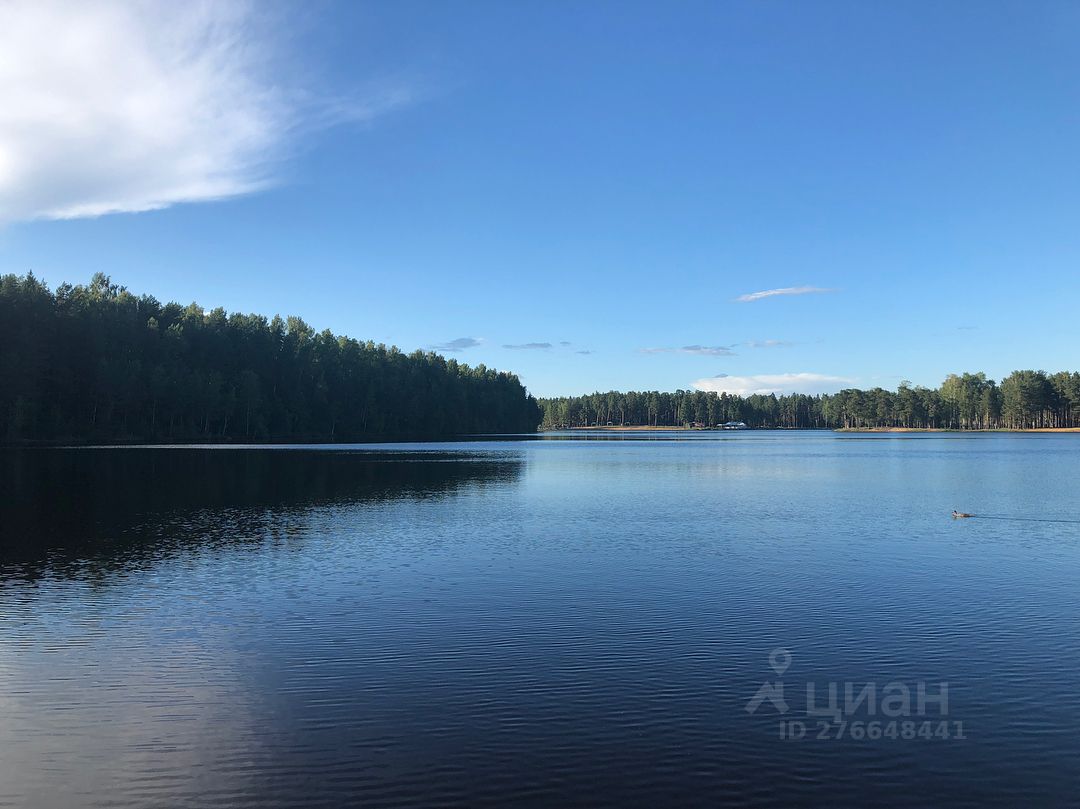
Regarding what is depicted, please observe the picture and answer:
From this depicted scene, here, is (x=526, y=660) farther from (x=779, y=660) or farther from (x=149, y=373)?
(x=149, y=373)

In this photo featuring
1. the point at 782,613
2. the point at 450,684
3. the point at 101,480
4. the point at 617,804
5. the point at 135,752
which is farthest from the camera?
the point at 101,480

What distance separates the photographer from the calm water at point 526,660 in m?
10.2

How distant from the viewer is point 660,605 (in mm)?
19938

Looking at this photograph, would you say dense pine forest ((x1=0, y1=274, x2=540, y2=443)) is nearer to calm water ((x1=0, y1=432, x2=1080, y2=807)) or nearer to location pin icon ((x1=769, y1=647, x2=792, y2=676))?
calm water ((x1=0, y1=432, x2=1080, y2=807))

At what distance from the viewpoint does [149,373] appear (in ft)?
400

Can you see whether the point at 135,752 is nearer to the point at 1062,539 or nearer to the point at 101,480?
the point at 1062,539

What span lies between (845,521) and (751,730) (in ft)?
93.1

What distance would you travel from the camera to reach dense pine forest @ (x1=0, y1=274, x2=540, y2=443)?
10394 cm

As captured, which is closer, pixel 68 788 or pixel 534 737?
pixel 68 788

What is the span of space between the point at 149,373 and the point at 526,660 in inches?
4914

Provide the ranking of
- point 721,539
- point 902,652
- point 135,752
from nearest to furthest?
1. point 135,752
2. point 902,652
3. point 721,539

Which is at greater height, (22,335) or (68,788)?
(22,335)

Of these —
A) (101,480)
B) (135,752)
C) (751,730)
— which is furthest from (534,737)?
(101,480)

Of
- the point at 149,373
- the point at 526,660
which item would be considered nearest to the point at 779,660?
the point at 526,660
